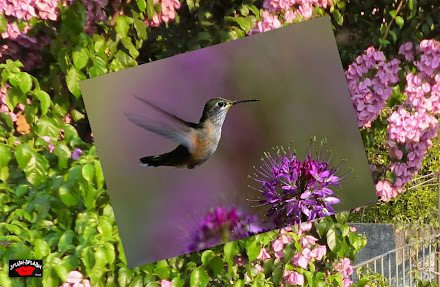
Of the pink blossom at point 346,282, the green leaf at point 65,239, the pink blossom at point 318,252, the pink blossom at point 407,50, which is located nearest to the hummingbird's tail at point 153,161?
the green leaf at point 65,239

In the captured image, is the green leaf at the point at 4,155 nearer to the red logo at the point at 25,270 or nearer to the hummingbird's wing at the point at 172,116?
the red logo at the point at 25,270

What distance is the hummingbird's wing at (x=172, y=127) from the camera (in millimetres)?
1710

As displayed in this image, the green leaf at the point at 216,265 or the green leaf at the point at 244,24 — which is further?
the green leaf at the point at 244,24

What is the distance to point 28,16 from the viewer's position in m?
1.97

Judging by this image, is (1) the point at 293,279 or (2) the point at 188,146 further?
(1) the point at 293,279

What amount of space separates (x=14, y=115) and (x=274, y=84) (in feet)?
3.00

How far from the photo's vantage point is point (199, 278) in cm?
189

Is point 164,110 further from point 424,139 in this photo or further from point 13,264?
point 424,139

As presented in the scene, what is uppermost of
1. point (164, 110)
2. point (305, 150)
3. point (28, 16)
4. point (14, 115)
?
point (28, 16)

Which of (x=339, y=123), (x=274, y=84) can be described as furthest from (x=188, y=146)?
(x=339, y=123)

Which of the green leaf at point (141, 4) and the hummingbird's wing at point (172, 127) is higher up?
the green leaf at point (141, 4)

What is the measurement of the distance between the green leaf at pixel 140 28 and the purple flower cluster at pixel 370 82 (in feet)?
2.52
